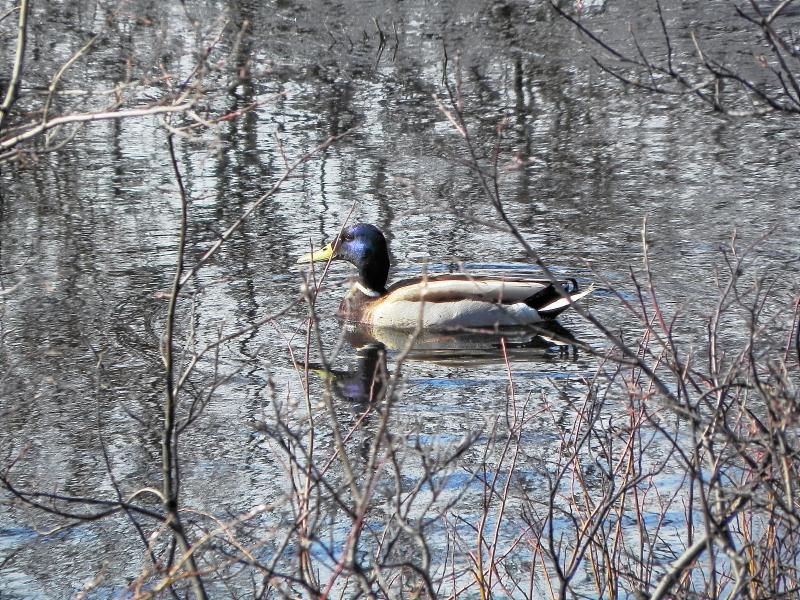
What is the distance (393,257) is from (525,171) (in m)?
2.01

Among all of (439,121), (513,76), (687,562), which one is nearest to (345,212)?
(439,121)

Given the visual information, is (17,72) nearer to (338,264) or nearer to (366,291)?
(366,291)

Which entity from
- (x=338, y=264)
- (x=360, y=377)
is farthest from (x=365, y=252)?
(x=360, y=377)

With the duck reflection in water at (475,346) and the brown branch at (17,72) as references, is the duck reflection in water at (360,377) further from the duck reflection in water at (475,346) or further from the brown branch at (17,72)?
the brown branch at (17,72)

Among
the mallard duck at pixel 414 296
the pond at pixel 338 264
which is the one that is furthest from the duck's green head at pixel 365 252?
the pond at pixel 338 264

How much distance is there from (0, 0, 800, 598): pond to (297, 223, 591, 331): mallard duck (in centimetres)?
22

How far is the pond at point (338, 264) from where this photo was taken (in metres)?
5.31

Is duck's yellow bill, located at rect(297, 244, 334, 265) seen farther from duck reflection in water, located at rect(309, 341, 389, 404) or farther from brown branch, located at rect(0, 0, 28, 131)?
brown branch, located at rect(0, 0, 28, 131)

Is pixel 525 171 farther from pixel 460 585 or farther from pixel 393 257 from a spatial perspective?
pixel 460 585

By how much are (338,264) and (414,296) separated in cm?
129

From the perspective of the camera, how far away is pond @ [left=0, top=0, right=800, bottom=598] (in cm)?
531

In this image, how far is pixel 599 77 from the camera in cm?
1552

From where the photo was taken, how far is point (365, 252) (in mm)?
10008

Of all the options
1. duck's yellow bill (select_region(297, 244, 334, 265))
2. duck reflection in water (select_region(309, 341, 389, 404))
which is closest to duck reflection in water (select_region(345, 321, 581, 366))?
duck reflection in water (select_region(309, 341, 389, 404))
